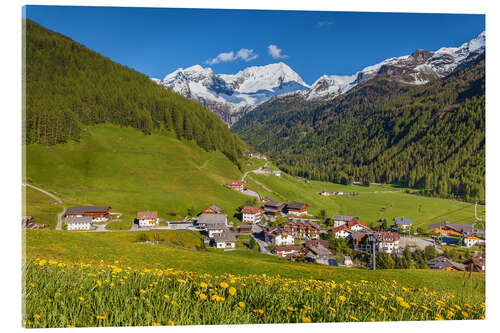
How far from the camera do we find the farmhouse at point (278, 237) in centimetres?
2116

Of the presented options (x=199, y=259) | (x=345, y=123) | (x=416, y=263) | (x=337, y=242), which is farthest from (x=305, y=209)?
(x=345, y=123)

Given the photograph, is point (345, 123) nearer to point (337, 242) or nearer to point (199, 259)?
point (337, 242)

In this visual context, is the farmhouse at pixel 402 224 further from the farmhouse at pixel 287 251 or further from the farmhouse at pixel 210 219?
the farmhouse at pixel 210 219

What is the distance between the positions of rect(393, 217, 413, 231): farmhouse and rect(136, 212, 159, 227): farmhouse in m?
19.8

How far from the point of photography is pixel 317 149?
128500 millimetres

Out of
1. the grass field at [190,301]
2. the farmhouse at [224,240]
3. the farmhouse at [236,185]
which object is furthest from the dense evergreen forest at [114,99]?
the grass field at [190,301]

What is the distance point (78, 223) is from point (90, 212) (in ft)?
4.91

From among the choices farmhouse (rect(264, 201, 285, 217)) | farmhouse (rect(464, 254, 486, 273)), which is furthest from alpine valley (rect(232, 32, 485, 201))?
farmhouse (rect(264, 201, 285, 217))

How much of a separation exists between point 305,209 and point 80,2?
28440mm

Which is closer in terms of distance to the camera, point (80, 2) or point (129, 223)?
point (80, 2)

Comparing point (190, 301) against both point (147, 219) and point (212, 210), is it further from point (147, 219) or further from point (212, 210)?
point (212, 210)

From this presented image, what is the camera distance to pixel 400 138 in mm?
70312

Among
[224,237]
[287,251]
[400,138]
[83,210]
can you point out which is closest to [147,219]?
[83,210]

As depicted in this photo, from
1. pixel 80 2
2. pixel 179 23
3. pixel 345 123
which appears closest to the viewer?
pixel 80 2
